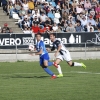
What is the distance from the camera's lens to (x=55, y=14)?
36.1m

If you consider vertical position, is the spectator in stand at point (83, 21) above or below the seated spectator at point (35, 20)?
below

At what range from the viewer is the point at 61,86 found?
1659cm

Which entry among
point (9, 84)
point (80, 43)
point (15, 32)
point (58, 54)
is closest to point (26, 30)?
point (15, 32)

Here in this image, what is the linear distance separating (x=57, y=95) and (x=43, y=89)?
59.6 inches

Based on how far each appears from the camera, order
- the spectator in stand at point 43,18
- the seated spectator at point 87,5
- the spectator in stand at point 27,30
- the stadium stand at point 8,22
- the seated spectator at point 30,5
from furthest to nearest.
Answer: the seated spectator at point 87,5
the seated spectator at point 30,5
the stadium stand at point 8,22
the spectator in stand at point 43,18
the spectator in stand at point 27,30

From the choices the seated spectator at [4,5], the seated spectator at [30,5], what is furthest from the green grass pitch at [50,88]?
the seated spectator at [30,5]

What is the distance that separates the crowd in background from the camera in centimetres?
3391

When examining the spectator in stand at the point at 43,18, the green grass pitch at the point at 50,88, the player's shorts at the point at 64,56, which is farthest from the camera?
the spectator in stand at the point at 43,18

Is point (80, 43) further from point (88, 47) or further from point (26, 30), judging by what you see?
point (26, 30)

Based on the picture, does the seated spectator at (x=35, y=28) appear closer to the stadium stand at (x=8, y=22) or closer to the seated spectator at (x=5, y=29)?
the stadium stand at (x=8, y=22)

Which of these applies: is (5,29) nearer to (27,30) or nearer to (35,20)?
(27,30)

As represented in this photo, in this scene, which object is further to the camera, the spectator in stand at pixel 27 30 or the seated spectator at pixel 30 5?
the seated spectator at pixel 30 5

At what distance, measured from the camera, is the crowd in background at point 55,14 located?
33906 millimetres

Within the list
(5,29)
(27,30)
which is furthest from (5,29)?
(27,30)
